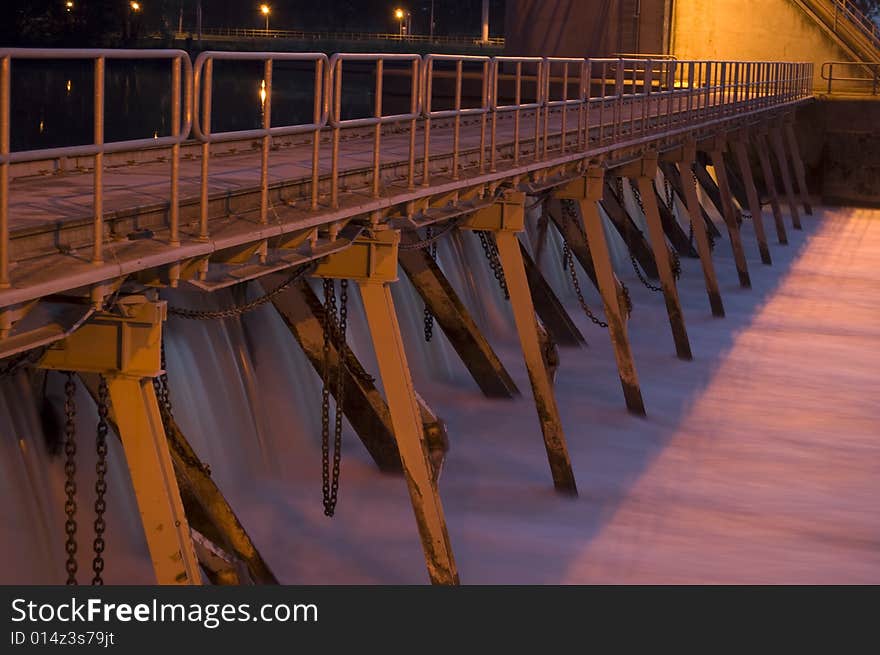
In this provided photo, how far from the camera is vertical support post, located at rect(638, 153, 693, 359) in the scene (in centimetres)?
1285

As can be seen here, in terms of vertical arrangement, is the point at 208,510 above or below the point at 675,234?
above

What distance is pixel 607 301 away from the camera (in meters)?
11.3

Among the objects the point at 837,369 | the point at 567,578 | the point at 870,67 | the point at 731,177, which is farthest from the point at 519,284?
the point at 870,67

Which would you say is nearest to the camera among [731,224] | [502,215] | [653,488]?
[502,215]

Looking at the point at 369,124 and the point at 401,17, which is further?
the point at 401,17

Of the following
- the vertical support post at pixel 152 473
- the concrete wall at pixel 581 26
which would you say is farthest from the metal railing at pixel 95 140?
the concrete wall at pixel 581 26

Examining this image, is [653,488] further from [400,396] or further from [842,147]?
[842,147]

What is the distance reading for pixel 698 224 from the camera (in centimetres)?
1546

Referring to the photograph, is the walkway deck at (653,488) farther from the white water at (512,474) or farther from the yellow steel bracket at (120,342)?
the yellow steel bracket at (120,342)

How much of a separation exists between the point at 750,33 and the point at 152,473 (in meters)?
26.9

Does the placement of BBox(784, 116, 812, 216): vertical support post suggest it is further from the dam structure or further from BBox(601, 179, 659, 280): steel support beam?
the dam structure

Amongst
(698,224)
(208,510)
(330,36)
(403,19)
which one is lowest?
(208,510)

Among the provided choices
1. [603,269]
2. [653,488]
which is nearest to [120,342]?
[653,488]

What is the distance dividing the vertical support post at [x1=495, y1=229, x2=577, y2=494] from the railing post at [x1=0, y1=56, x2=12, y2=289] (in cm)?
495
